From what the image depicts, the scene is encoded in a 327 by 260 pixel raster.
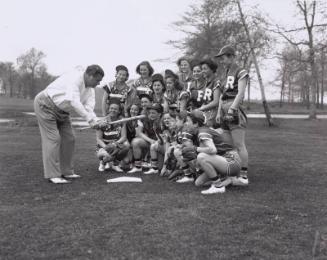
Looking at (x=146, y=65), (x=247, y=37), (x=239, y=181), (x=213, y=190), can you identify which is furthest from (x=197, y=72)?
(x=247, y=37)

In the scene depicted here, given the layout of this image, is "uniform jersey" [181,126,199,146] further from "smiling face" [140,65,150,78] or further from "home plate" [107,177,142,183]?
"smiling face" [140,65,150,78]

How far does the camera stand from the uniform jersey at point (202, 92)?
700 cm

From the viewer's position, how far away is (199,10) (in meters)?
30.6

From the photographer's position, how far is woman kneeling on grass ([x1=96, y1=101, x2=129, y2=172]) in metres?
7.80

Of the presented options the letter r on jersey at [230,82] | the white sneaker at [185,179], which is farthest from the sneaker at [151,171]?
the letter r on jersey at [230,82]

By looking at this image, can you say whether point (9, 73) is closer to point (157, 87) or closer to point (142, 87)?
point (142, 87)

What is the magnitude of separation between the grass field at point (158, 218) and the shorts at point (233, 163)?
0.26 m

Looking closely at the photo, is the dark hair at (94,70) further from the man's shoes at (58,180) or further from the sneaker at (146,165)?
the sneaker at (146,165)

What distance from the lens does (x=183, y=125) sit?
6.68m

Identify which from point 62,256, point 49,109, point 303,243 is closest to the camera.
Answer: point 62,256

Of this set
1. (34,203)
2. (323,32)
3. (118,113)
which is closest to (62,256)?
(34,203)

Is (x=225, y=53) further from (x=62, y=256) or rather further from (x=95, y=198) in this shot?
(x=62, y=256)

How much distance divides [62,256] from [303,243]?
2095 millimetres

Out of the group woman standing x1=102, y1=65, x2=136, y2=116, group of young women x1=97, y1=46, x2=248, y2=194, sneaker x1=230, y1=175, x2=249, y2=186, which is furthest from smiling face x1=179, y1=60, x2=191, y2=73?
sneaker x1=230, y1=175, x2=249, y2=186
